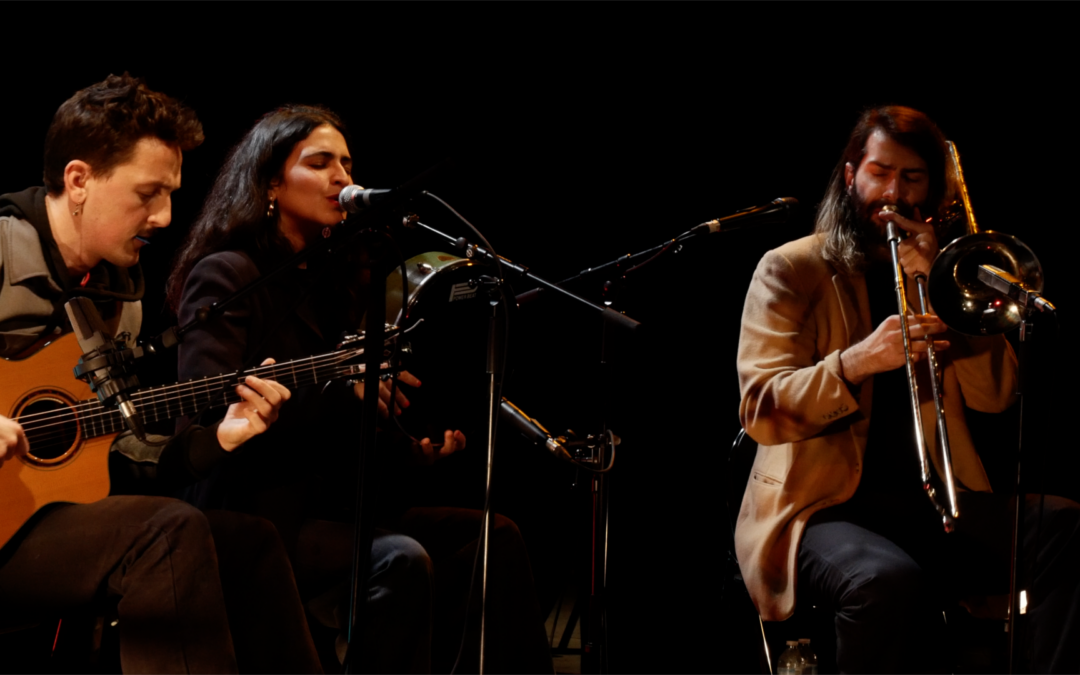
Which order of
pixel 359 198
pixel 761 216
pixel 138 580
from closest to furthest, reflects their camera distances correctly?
pixel 138 580 < pixel 359 198 < pixel 761 216

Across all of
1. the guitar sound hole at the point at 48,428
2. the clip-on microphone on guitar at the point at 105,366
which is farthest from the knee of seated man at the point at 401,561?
the guitar sound hole at the point at 48,428

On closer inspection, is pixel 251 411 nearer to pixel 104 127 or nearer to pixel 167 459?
pixel 167 459

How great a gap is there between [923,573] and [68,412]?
2104mm

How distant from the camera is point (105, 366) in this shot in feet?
6.48

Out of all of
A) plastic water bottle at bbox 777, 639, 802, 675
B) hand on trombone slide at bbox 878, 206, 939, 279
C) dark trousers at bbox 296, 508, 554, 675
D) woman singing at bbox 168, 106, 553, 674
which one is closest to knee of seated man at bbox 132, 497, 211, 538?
woman singing at bbox 168, 106, 553, 674

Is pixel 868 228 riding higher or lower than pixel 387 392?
higher

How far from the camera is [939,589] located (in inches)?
93.4

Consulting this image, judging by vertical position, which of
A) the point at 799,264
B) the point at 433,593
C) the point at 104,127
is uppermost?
the point at 104,127

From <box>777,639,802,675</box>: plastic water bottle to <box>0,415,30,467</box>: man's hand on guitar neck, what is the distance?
227 cm

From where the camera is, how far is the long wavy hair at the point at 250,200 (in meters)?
2.59

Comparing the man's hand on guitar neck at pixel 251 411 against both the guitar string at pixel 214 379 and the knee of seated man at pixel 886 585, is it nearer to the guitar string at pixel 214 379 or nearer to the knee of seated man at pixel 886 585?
the guitar string at pixel 214 379

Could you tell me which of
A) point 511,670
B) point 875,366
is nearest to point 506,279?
point 875,366

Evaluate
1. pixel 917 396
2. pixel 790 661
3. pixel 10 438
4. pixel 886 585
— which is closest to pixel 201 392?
pixel 10 438

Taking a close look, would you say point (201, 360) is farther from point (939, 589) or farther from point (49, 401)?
point (939, 589)
